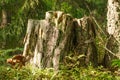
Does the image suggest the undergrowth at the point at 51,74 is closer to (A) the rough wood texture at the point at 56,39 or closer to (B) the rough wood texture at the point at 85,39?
(A) the rough wood texture at the point at 56,39

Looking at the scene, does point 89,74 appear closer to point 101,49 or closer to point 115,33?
point 101,49

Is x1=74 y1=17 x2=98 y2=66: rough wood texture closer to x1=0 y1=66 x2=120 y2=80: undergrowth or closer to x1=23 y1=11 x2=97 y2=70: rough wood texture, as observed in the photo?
x1=23 y1=11 x2=97 y2=70: rough wood texture

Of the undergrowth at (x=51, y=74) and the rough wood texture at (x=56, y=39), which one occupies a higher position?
the rough wood texture at (x=56, y=39)

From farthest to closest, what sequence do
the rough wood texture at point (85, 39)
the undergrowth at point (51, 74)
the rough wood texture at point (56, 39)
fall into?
the rough wood texture at point (85, 39) → the rough wood texture at point (56, 39) → the undergrowth at point (51, 74)

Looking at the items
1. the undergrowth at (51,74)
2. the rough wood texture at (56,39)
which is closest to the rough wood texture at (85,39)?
the rough wood texture at (56,39)

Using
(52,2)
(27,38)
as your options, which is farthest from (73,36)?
(52,2)

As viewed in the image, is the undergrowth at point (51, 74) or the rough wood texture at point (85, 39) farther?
the rough wood texture at point (85, 39)

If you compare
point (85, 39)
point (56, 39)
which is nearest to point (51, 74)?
point (56, 39)

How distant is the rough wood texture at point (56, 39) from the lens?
17.6 ft

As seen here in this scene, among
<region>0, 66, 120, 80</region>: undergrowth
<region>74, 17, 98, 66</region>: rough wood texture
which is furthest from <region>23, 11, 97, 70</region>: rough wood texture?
<region>0, 66, 120, 80</region>: undergrowth

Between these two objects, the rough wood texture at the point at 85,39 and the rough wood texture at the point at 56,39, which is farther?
the rough wood texture at the point at 85,39

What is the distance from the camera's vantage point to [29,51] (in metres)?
5.65

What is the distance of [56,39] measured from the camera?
211 inches

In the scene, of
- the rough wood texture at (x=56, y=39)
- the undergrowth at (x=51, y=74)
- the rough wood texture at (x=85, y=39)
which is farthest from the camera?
the rough wood texture at (x=85, y=39)
